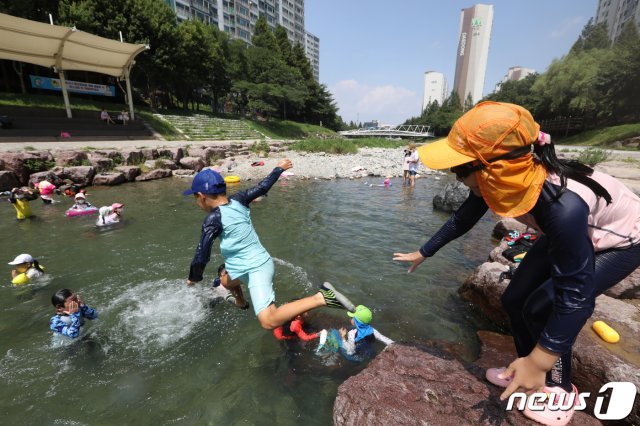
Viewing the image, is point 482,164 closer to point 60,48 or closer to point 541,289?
point 541,289

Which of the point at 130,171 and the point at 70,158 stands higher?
the point at 70,158

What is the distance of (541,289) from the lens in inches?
82.3

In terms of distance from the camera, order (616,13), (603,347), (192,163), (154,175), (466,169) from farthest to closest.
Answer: (616,13) < (192,163) < (154,175) < (603,347) < (466,169)

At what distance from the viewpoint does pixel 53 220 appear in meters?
9.30

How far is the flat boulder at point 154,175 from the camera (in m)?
15.6


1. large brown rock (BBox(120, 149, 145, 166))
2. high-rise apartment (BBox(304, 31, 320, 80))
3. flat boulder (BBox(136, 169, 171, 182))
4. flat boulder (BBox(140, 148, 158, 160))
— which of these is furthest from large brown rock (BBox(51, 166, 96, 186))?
high-rise apartment (BBox(304, 31, 320, 80))

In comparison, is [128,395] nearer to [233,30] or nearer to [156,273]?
[156,273]

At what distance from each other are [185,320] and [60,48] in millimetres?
26389

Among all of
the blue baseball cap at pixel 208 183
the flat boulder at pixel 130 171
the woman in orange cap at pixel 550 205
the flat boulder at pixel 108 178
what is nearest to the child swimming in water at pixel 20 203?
the flat boulder at pixel 108 178

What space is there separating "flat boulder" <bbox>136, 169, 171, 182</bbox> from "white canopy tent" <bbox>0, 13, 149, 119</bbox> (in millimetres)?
11841

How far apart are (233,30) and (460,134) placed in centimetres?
9007

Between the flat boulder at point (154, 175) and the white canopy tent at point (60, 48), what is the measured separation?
1184 centimetres

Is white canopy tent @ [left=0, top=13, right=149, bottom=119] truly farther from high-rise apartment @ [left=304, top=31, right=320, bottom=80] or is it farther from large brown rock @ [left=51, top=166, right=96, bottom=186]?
high-rise apartment @ [left=304, top=31, right=320, bottom=80]

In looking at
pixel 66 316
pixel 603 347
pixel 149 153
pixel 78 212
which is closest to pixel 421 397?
pixel 603 347
